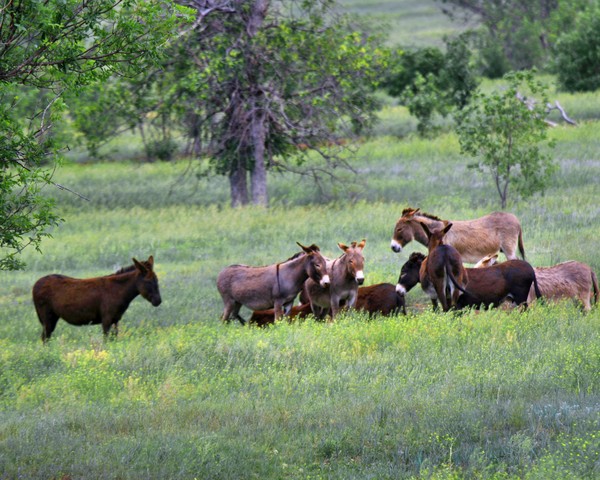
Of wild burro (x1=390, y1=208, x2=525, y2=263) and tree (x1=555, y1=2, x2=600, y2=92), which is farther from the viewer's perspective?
tree (x1=555, y1=2, x2=600, y2=92)

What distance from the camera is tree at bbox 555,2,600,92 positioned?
49844 millimetres

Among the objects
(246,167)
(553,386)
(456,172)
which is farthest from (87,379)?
(456,172)

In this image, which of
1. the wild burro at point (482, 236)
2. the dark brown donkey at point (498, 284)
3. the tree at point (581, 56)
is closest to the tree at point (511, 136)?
the wild burro at point (482, 236)

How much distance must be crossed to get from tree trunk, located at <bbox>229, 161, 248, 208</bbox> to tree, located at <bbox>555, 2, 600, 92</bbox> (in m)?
25.4

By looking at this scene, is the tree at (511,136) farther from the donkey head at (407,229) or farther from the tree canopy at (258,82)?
the donkey head at (407,229)

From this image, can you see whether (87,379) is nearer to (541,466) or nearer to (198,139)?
(541,466)

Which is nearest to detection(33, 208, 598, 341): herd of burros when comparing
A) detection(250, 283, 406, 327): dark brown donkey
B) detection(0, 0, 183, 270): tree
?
detection(250, 283, 406, 327): dark brown donkey

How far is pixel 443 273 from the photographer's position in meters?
14.7

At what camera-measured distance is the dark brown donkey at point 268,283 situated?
51.3 feet

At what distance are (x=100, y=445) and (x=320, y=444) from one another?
2179 millimetres

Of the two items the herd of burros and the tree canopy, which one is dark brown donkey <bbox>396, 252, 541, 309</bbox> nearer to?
the herd of burros

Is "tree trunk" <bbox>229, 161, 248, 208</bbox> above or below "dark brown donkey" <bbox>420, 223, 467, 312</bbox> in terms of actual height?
below

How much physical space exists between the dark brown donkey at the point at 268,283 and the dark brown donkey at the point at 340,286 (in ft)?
1.14

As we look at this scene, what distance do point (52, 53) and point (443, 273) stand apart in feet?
24.5
